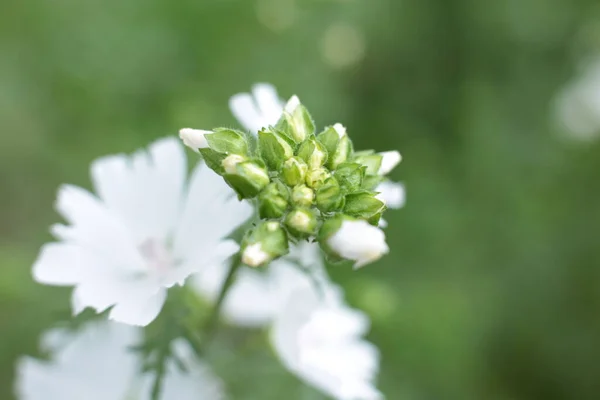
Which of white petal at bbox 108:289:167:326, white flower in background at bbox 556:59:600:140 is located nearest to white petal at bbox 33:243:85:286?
white petal at bbox 108:289:167:326

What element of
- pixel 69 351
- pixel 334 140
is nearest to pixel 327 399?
pixel 69 351

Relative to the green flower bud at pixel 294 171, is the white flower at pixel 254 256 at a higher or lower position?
lower

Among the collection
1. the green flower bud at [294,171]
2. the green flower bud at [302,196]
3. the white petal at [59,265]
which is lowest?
the white petal at [59,265]

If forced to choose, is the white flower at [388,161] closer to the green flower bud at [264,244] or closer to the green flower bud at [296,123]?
the green flower bud at [296,123]

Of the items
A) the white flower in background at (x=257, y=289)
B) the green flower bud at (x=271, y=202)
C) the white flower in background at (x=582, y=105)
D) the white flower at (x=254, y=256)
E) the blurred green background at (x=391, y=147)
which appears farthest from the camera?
the white flower in background at (x=582, y=105)

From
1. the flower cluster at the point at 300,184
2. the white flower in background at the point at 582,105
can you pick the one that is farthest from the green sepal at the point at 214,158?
the white flower in background at the point at 582,105
